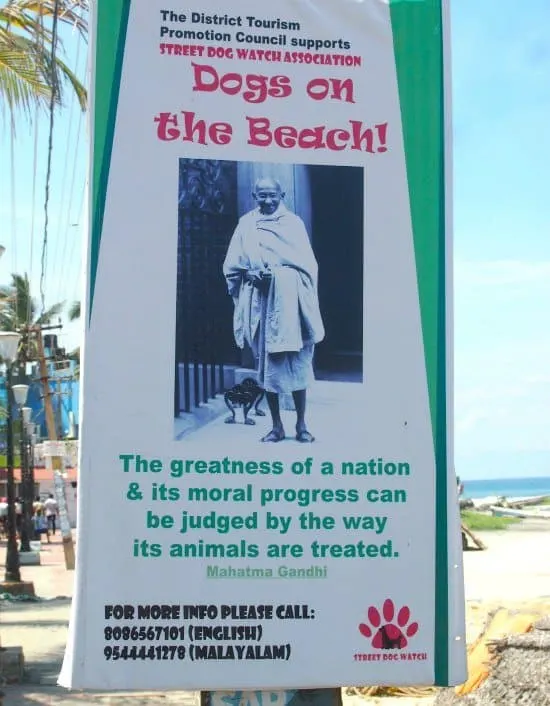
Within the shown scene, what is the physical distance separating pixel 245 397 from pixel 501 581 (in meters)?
14.4

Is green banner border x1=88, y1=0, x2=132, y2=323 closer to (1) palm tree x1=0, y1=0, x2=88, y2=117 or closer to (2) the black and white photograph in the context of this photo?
(2) the black and white photograph

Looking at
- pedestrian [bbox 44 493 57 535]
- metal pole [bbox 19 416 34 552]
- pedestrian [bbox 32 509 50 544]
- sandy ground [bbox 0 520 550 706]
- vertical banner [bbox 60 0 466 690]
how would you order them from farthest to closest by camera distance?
pedestrian [bbox 44 493 57 535] < pedestrian [bbox 32 509 50 544] < metal pole [bbox 19 416 34 552] < sandy ground [bbox 0 520 550 706] < vertical banner [bbox 60 0 466 690]

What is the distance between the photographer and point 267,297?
358 centimetres

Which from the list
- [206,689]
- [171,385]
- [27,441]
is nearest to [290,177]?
[171,385]

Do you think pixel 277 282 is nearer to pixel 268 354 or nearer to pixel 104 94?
pixel 268 354

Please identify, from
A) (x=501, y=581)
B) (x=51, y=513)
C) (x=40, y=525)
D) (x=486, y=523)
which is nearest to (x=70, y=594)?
(x=501, y=581)

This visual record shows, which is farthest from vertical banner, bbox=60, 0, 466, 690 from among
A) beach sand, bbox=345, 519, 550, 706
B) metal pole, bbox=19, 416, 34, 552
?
metal pole, bbox=19, 416, 34, 552

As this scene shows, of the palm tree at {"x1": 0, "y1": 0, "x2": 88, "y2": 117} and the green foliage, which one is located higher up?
the palm tree at {"x1": 0, "y1": 0, "x2": 88, "y2": 117}

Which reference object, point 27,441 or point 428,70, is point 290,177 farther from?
point 27,441

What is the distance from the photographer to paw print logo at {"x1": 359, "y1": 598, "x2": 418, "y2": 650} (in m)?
3.49

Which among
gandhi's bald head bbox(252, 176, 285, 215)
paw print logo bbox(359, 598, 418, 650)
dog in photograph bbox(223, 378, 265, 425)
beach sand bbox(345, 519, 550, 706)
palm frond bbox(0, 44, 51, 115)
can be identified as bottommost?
beach sand bbox(345, 519, 550, 706)

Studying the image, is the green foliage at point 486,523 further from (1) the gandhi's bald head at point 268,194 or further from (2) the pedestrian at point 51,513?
(1) the gandhi's bald head at point 268,194

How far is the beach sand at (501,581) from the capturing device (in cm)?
874

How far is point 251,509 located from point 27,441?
2781cm
